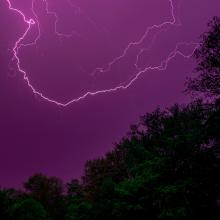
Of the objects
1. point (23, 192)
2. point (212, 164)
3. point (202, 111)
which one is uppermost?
point (23, 192)

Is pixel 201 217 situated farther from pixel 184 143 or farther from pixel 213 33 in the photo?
pixel 213 33

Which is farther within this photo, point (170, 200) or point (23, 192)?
point (23, 192)

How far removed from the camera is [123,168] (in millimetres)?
36625

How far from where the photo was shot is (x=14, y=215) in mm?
32500

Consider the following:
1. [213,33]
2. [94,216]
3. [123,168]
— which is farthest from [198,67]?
[123,168]

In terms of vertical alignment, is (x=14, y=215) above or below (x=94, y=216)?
above

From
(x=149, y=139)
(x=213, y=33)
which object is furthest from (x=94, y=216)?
(x=213, y=33)

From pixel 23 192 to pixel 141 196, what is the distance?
31183mm

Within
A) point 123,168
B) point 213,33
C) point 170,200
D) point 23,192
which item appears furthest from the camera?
point 23,192

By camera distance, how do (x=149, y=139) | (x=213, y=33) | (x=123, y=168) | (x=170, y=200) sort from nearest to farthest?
(x=170, y=200) → (x=213, y=33) → (x=149, y=139) → (x=123, y=168)

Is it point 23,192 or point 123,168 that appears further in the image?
point 23,192

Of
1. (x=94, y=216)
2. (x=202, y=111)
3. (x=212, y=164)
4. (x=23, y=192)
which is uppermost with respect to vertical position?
(x=23, y=192)

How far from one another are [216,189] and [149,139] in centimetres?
1357

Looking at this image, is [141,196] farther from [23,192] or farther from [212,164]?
[23,192]
